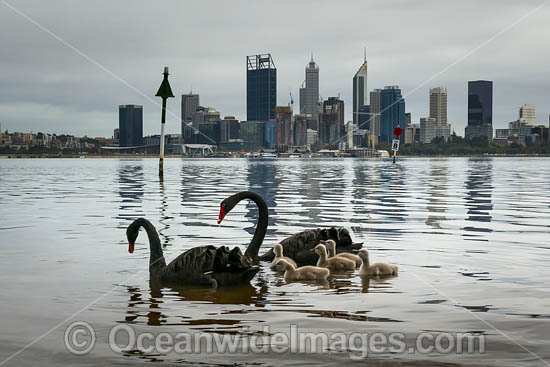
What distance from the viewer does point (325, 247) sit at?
34.7 feet

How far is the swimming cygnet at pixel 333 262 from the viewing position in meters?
10.3

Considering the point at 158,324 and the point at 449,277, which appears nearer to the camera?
the point at 158,324

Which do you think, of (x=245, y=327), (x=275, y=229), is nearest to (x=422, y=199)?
(x=275, y=229)

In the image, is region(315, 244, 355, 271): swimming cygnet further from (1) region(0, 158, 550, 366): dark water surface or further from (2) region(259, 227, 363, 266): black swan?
(2) region(259, 227, 363, 266): black swan

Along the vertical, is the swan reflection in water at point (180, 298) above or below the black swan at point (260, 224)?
below

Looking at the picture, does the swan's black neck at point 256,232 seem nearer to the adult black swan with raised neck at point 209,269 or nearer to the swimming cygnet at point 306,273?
the swimming cygnet at point 306,273

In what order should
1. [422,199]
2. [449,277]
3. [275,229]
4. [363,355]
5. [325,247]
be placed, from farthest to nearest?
Result: 1. [422,199]
2. [275,229]
3. [325,247]
4. [449,277]
5. [363,355]

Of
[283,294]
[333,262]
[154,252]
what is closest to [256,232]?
[333,262]

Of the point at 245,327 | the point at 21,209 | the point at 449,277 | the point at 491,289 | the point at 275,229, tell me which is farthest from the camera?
the point at 21,209

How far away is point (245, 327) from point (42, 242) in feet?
26.6

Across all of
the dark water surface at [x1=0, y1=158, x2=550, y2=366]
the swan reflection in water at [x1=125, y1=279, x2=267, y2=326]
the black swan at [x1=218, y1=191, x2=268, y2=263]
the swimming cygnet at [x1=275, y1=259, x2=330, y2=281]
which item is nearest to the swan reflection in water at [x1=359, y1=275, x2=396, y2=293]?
the dark water surface at [x1=0, y1=158, x2=550, y2=366]

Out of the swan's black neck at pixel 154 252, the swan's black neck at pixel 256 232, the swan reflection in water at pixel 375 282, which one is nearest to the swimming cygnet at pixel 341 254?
the swan reflection in water at pixel 375 282

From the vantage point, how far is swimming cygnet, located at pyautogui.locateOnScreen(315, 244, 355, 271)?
1034cm

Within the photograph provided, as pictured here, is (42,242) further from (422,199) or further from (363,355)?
(422,199)
